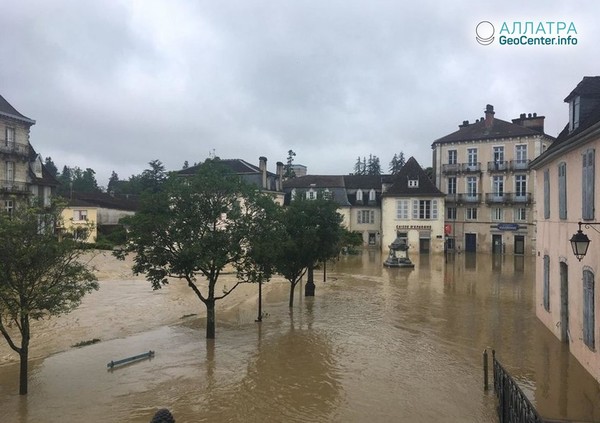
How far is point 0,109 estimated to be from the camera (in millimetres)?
37156

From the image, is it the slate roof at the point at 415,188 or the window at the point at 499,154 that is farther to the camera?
the slate roof at the point at 415,188

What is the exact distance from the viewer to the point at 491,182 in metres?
49.0

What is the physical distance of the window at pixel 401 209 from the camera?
5025 cm

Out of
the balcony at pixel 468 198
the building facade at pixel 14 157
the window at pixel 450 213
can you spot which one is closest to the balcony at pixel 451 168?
the balcony at pixel 468 198

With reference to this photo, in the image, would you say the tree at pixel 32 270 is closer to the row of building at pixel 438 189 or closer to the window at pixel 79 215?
the row of building at pixel 438 189

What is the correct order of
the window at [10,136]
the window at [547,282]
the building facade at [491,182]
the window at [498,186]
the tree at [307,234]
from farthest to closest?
the window at [498,186] → the building facade at [491,182] → the window at [10,136] → the tree at [307,234] → the window at [547,282]

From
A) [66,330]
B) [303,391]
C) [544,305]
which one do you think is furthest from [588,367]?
[66,330]

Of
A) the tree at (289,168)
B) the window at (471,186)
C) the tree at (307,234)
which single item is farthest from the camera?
the tree at (289,168)

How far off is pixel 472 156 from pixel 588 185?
40457 millimetres

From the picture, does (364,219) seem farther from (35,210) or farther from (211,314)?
(35,210)

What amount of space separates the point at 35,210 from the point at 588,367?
14227mm

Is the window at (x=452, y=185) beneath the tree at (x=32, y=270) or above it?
above

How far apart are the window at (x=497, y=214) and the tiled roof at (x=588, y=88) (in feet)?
Result: 121

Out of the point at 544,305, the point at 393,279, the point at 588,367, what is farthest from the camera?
the point at 393,279
